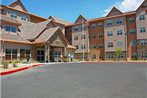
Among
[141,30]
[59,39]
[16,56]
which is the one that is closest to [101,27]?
[141,30]

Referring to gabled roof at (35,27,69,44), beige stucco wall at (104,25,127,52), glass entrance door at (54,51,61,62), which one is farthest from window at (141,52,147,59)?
gabled roof at (35,27,69,44)

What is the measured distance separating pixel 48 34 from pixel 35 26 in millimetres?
7381

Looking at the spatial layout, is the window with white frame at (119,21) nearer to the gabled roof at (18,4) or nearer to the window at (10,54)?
the gabled roof at (18,4)

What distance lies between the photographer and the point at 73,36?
Result: 187 feet

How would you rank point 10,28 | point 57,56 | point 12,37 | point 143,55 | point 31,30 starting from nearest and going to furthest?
point 12,37 < point 10,28 < point 31,30 < point 57,56 < point 143,55

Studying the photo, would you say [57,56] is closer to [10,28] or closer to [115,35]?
[10,28]

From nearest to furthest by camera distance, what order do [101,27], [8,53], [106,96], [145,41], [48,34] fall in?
[106,96] → [8,53] → [48,34] → [145,41] → [101,27]

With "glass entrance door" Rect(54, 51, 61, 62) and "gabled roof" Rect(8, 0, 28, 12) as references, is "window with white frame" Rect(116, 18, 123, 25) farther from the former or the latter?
"gabled roof" Rect(8, 0, 28, 12)

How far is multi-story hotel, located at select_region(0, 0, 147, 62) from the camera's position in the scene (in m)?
30.8

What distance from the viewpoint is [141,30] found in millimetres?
44188

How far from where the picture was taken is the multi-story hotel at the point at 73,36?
30828 mm

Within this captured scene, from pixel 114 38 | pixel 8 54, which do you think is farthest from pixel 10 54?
pixel 114 38

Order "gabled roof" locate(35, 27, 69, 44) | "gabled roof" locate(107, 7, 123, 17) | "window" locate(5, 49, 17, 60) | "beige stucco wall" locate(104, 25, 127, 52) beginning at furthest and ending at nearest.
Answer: "gabled roof" locate(107, 7, 123, 17) → "beige stucco wall" locate(104, 25, 127, 52) → "gabled roof" locate(35, 27, 69, 44) → "window" locate(5, 49, 17, 60)

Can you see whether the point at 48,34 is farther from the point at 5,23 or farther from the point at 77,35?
the point at 77,35
